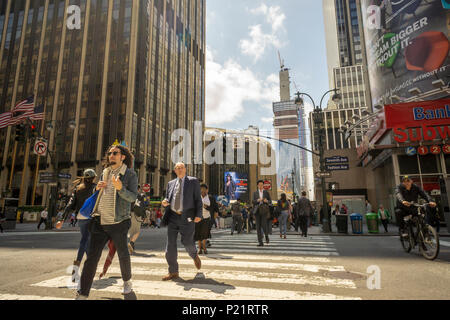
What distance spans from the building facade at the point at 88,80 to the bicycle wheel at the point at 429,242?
3934cm

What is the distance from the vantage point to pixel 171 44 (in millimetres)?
59500

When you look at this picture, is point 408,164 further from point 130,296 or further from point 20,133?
point 20,133

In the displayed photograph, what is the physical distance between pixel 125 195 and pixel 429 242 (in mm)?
6558

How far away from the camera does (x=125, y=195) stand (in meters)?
3.33

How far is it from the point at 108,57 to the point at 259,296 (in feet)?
160

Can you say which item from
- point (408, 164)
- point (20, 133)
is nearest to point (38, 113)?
point (20, 133)

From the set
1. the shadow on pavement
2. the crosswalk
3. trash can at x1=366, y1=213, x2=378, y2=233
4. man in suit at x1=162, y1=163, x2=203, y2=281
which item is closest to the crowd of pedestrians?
man in suit at x1=162, y1=163, x2=203, y2=281

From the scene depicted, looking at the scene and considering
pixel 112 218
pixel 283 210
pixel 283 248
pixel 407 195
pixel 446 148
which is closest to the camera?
pixel 112 218

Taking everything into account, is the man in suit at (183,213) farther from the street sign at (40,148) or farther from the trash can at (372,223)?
the street sign at (40,148)

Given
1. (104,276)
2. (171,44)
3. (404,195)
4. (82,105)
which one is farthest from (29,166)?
(404,195)

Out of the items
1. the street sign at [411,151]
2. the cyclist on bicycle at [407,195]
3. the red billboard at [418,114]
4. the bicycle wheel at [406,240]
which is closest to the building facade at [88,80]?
the red billboard at [418,114]

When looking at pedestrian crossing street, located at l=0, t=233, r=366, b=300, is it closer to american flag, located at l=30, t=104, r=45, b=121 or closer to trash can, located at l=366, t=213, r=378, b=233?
trash can, located at l=366, t=213, r=378, b=233

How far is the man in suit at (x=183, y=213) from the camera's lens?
15.1 ft

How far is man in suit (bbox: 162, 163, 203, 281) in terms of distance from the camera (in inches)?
181
